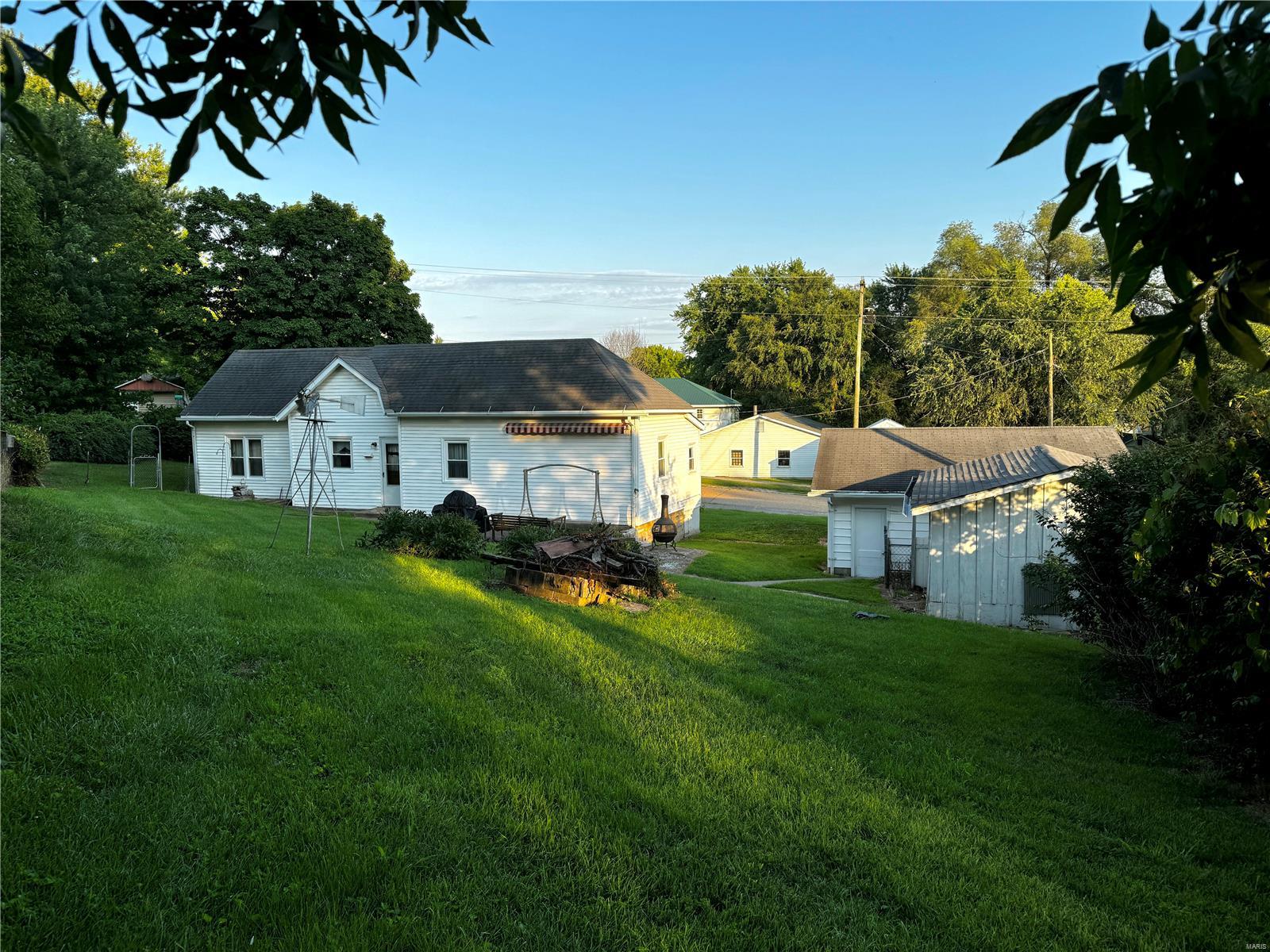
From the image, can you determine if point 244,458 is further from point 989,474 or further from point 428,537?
point 989,474

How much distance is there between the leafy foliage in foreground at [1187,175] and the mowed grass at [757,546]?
16.6 m

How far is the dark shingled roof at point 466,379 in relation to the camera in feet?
75.0

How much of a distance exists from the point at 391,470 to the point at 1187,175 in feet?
83.9

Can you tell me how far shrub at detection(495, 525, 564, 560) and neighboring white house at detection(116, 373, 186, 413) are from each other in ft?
109

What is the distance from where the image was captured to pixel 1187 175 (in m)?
1.49

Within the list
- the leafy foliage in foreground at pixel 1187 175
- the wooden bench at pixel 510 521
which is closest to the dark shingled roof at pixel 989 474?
the wooden bench at pixel 510 521

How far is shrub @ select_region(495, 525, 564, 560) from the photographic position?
11391 mm

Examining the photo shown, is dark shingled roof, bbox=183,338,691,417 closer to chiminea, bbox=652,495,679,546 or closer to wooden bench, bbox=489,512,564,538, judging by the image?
wooden bench, bbox=489,512,564,538

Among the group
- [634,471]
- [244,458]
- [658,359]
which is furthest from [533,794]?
[658,359]

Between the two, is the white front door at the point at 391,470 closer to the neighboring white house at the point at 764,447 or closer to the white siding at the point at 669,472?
the white siding at the point at 669,472

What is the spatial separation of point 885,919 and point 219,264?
4030 centimetres

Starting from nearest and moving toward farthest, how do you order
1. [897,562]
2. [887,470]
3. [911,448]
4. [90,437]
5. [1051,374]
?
[897,562]
[887,470]
[911,448]
[90,437]
[1051,374]

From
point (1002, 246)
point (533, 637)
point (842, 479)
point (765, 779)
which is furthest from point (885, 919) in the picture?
point (1002, 246)

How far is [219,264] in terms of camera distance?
36.0 metres
